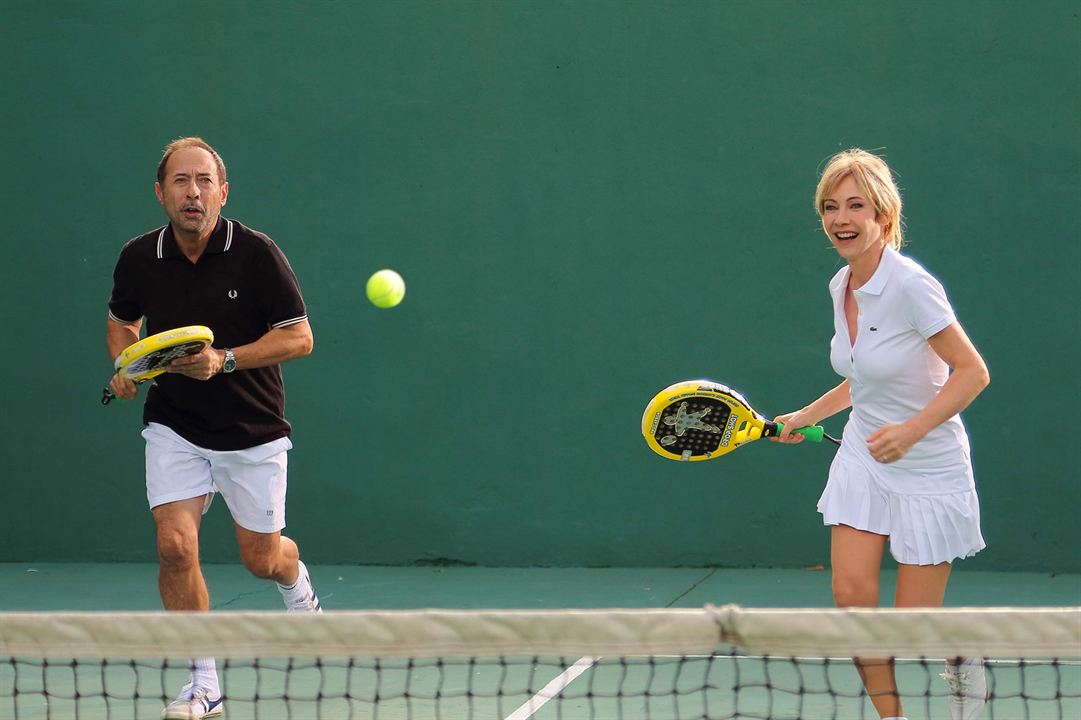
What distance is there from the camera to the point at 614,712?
13.9 feet

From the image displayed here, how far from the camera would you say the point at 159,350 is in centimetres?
389

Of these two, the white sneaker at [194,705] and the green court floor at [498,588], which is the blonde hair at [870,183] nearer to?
the white sneaker at [194,705]

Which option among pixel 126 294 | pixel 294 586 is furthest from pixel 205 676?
pixel 126 294

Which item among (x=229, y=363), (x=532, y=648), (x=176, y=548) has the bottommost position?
(x=176, y=548)

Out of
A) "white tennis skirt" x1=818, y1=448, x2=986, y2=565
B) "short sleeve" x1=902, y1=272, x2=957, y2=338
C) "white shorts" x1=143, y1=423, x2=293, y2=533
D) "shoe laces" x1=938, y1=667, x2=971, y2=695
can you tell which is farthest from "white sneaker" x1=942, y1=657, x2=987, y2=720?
"white shorts" x1=143, y1=423, x2=293, y2=533

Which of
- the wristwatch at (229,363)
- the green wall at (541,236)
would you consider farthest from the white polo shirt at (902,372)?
the green wall at (541,236)

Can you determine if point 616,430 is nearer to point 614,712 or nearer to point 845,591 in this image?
point 614,712

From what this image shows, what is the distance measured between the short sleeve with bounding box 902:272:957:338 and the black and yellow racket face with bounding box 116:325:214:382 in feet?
6.13

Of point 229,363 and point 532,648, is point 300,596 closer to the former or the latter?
point 229,363

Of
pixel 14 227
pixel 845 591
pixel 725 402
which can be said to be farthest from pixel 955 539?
pixel 14 227

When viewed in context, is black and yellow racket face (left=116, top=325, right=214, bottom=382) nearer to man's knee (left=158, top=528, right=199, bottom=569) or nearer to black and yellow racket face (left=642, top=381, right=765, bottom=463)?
man's knee (left=158, top=528, right=199, bottom=569)

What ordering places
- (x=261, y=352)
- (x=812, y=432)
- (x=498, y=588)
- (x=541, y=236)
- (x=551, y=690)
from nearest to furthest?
1. (x=812, y=432)
2. (x=261, y=352)
3. (x=551, y=690)
4. (x=498, y=588)
5. (x=541, y=236)

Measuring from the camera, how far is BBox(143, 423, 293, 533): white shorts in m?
4.21

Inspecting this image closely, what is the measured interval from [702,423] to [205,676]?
159 centimetres
